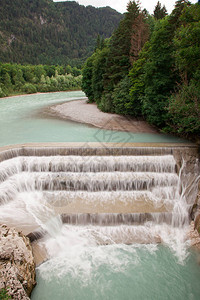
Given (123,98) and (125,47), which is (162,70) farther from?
(125,47)

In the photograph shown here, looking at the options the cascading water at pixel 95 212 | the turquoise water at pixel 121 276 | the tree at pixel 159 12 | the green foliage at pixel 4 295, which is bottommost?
the turquoise water at pixel 121 276

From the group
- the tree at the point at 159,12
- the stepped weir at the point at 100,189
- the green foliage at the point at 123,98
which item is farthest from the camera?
the tree at the point at 159,12

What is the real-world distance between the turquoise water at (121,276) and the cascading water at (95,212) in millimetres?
31

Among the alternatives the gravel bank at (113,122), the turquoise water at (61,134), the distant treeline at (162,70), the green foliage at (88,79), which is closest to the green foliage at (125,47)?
the distant treeline at (162,70)

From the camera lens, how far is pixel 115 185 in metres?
11.2

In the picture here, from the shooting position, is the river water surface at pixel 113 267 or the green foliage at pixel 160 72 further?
the green foliage at pixel 160 72

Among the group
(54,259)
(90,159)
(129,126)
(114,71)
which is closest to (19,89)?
(114,71)

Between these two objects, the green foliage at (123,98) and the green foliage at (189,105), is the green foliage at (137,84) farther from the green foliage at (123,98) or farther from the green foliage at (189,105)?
the green foliage at (189,105)

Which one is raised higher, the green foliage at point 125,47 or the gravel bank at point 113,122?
the green foliage at point 125,47

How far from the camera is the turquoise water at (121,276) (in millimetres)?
6805

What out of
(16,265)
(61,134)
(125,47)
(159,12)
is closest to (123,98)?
(125,47)

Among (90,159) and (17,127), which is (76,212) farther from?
(17,127)

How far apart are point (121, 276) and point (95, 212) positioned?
2.79 m

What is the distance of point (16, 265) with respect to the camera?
6.30m
